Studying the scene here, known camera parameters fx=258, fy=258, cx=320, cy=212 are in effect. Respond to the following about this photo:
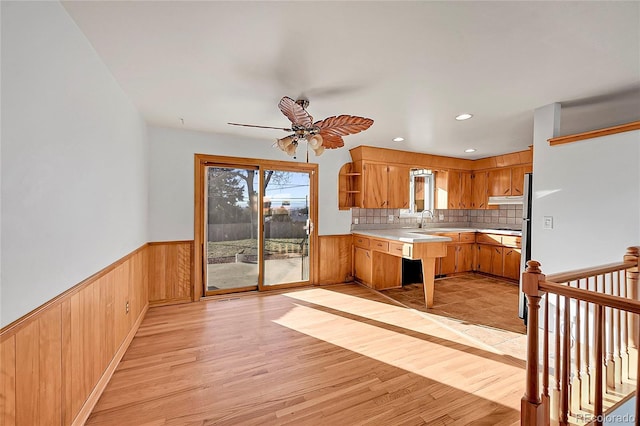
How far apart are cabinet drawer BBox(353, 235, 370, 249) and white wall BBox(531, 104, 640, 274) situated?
221 centimetres

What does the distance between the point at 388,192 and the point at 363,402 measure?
3444mm

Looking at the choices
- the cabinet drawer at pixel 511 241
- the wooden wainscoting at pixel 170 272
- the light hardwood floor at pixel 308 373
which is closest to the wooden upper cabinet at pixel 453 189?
the cabinet drawer at pixel 511 241

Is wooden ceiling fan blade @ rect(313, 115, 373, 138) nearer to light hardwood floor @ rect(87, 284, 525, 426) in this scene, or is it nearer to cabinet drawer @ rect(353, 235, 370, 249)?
light hardwood floor @ rect(87, 284, 525, 426)

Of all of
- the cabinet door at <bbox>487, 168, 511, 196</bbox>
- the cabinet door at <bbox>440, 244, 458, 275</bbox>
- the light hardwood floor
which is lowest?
the light hardwood floor

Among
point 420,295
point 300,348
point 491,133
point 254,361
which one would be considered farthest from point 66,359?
point 491,133

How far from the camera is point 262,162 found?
13.1 ft

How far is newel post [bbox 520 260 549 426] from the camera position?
1.44 meters

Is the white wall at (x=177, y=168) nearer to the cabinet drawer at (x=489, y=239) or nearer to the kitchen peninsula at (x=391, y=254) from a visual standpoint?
the kitchen peninsula at (x=391, y=254)

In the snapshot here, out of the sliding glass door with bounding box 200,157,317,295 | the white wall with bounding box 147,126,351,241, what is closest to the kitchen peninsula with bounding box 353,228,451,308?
the sliding glass door with bounding box 200,157,317,295

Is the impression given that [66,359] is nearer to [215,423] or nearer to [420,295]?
[215,423]

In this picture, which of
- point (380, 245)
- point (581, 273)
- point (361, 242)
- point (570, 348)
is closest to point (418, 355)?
point (570, 348)

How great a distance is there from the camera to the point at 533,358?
56.9 inches

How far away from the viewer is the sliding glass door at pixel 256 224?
3803 mm

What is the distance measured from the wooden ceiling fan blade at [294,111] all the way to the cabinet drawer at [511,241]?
4311mm
